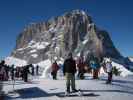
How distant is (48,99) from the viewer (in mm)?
15992

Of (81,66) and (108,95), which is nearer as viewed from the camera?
(108,95)

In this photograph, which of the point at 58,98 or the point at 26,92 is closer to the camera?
the point at 58,98

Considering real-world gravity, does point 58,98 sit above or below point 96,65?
below

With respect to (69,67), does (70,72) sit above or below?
below

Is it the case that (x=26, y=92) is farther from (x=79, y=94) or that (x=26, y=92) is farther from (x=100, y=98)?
(x=100, y=98)

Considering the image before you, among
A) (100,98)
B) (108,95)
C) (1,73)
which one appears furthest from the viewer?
(1,73)

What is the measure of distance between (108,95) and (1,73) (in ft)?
48.5

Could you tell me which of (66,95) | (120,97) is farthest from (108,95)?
(66,95)

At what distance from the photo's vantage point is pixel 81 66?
29.1m

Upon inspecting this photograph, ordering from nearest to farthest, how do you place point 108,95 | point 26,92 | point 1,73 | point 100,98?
point 100,98 < point 108,95 < point 26,92 < point 1,73

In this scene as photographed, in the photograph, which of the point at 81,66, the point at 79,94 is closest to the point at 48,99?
the point at 79,94

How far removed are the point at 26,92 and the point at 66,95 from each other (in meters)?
4.45

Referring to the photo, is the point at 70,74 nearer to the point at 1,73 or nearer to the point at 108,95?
the point at 108,95

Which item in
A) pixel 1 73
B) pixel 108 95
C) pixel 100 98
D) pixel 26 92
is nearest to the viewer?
pixel 100 98
